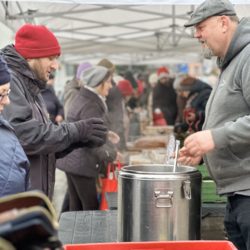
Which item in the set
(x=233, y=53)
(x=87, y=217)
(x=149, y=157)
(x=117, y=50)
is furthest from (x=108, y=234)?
(x=117, y=50)

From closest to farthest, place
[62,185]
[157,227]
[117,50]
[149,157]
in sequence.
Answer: [157,227] → [149,157] → [62,185] → [117,50]

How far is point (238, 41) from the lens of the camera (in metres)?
2.56

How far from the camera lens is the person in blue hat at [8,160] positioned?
224 centimetres

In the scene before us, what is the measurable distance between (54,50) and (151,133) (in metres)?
5.04

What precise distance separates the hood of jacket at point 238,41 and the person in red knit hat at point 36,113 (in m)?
1.07

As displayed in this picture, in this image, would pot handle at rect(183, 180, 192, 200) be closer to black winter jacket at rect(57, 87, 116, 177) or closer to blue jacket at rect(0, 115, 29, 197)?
blue jacket at rect(0, 115, 29, 197)

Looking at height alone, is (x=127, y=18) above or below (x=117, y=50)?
above

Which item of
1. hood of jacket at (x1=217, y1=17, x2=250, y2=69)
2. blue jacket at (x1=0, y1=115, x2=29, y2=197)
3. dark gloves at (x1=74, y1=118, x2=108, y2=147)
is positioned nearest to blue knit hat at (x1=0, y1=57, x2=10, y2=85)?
blue jacket at (x1=0, y1=115, x2=29, y2=197)

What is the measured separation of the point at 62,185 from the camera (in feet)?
29.8

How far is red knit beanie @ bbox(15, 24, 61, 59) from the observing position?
10.6ft

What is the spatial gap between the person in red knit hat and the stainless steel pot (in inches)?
38.4

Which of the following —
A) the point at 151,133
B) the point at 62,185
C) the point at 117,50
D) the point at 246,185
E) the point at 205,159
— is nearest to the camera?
the point at 246,185

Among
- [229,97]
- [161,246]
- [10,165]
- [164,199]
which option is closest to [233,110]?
[229,97]

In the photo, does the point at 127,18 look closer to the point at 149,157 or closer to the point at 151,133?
the point at 151,133
